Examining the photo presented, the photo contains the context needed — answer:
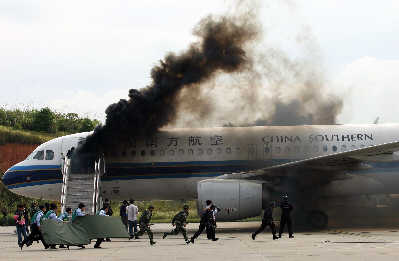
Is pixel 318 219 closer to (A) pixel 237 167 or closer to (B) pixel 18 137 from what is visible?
(A) pixel 237 167

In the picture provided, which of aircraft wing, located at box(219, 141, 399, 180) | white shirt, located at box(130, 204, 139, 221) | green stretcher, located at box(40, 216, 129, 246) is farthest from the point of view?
white shirt, located at box(130, 204, 139, 221)

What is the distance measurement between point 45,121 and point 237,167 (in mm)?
46097

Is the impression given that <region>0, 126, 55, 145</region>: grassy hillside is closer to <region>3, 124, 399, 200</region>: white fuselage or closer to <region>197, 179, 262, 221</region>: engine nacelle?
<region>3, 124, 399, 200</region>: white fuselage

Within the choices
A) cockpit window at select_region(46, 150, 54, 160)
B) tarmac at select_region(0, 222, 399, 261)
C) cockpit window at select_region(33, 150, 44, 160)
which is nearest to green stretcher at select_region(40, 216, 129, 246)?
tarmac at select_region(0, 222, 399, 261)

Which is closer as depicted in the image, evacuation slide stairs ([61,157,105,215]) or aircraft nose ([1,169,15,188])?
evacuation slide stairs ([61,157,105,215])

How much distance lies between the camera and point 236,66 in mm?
30750

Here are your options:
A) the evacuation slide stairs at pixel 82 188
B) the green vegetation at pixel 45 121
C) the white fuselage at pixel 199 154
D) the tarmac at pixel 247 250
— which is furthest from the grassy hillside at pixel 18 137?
the tarmac at pixel 247 250

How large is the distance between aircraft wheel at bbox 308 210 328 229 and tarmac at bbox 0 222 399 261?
112 inches

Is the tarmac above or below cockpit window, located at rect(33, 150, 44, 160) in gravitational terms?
below

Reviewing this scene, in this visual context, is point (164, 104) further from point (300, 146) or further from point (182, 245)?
point (182, 245)

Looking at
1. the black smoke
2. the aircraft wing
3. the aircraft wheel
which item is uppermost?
the black smoke

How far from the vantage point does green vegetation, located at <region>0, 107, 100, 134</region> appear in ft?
238

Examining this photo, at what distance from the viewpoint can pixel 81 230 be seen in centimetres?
2181

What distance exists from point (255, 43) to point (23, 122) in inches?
1877
